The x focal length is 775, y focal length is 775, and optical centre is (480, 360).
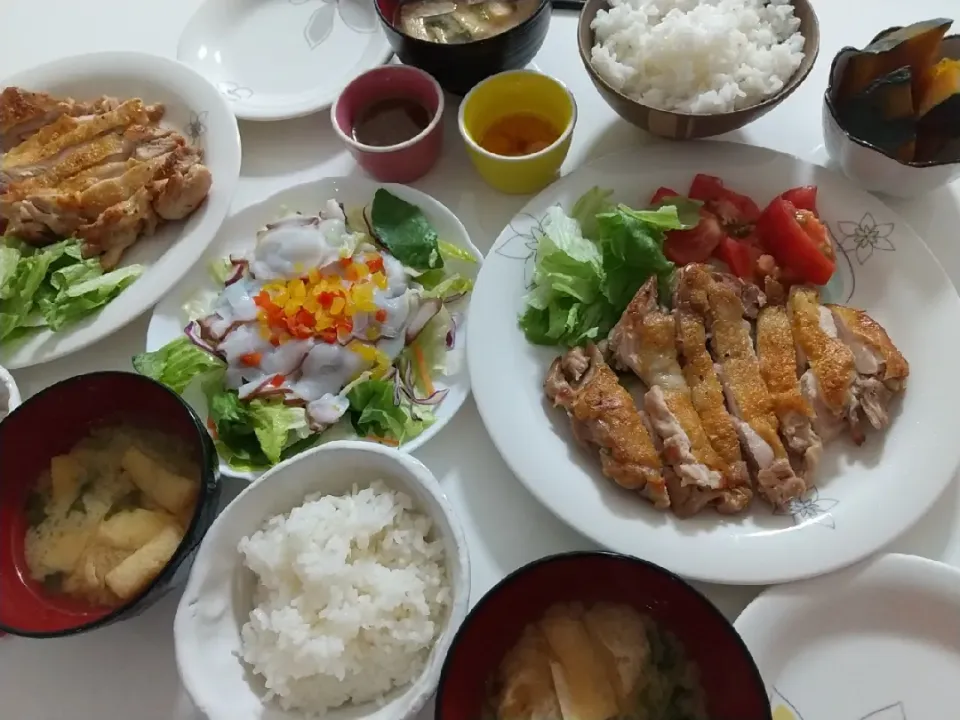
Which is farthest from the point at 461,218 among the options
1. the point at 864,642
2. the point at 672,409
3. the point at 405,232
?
the point at 864,642

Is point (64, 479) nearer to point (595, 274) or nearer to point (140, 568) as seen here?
point (140, 568)

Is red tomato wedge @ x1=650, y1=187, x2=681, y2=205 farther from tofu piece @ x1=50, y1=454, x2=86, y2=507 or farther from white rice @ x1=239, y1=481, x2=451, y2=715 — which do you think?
tofu piece @ x1=50, y1=454, x2=86, y2=507

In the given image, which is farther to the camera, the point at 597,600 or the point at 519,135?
the point at 519,135

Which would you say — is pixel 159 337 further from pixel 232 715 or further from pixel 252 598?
pixel 232 715

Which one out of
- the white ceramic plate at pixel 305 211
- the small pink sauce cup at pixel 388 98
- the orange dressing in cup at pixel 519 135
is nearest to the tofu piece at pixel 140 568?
the white ceramic plate at pixel 305 211

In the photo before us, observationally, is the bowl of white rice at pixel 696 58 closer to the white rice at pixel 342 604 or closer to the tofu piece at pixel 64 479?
the white rice at pixel 342 604
